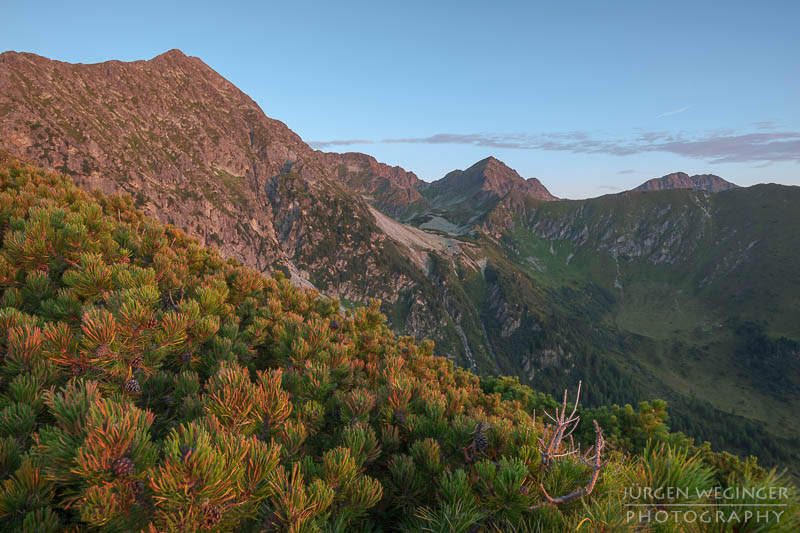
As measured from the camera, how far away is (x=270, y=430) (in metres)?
3.44

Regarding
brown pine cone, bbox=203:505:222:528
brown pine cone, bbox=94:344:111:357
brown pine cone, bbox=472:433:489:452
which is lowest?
brown pine cone, bbox=472:433:489:452

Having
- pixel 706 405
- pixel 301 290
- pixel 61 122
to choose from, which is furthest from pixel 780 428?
pixel 61 122

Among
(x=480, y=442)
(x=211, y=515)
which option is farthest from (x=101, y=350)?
(x=480, y=442)

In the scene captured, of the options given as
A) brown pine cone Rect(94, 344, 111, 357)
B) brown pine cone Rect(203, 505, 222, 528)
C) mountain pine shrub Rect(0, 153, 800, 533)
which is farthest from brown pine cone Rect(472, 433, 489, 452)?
brown pine cone Rect(94, 344, 111, 357)

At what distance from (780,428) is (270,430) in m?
271

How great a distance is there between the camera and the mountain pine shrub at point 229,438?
2289 mm

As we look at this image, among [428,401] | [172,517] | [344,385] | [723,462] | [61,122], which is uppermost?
[61,122]

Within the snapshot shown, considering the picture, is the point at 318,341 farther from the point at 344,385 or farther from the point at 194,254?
the point at 194,254

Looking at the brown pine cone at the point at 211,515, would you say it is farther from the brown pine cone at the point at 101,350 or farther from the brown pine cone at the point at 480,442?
the brown pine cone at the point at 101,350

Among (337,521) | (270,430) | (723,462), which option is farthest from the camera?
(723,462)

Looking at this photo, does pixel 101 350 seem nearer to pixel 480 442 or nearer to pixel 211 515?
pixel 211 515

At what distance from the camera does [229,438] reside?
8.09 ft

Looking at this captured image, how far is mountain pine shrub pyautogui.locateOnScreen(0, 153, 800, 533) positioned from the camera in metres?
2.29

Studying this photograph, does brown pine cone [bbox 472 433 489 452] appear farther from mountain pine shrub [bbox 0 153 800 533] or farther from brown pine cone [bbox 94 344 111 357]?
brown pine cone [bbox 94 344 111 357]
